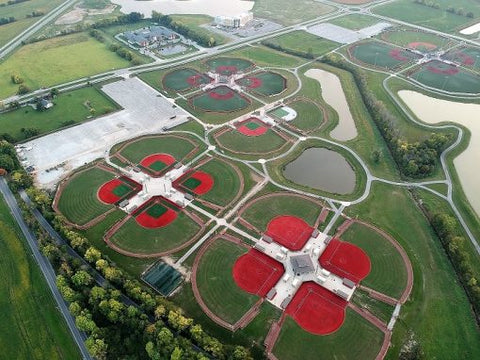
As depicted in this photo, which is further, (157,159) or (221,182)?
(157,159)

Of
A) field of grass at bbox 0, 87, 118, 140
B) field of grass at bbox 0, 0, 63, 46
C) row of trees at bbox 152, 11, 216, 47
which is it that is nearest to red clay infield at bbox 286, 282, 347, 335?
field of grass at bbox 0, 87, 118, 140

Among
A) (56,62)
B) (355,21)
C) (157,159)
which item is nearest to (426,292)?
(157,159)

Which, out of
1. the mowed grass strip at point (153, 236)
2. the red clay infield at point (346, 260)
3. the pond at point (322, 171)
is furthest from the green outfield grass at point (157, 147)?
the red clay infield at point (346, 260)

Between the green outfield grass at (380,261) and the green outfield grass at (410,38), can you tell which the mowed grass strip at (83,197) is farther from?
the green outfield grass at (410,38)

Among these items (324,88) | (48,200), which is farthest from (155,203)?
(324,88)

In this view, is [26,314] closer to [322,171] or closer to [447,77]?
[322,171]
